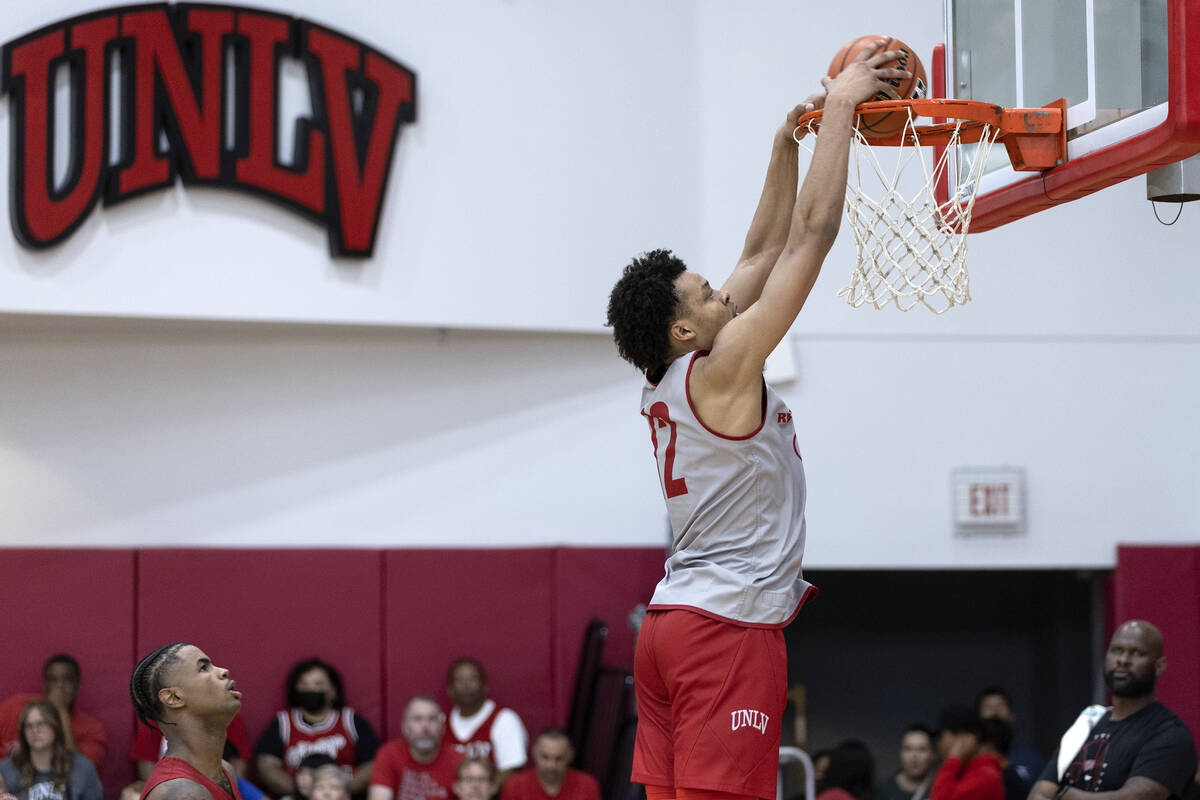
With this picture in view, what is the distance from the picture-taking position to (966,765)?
766 cm

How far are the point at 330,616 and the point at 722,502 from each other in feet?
20.9

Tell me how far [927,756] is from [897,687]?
2620 mm

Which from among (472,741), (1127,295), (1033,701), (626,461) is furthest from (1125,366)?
(472,741)

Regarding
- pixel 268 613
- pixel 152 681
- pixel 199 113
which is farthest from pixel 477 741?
pixel 152 681

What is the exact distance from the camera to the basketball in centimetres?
432

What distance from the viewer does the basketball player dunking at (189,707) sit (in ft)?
12.8

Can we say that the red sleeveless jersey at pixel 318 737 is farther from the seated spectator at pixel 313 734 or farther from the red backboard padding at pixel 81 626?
the red backboard padding at pixel 81 626

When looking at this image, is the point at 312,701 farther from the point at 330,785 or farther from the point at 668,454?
the point at 668,454

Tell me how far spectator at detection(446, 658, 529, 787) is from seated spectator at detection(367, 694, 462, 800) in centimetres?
30

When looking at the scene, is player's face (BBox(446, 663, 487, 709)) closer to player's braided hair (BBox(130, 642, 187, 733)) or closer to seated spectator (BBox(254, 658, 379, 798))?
seated spectator (BBox(254, 658, 379, 798))

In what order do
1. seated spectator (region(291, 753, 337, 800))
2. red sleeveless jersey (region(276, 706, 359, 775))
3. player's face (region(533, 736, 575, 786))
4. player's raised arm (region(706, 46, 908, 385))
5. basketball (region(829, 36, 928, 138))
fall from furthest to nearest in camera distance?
1. red sleeveless jersey (region(276, 706, 359, 775))
2. player's face (region(533, 736, 575, 786))
3. seated spectator (region(291, 753, 337, 800))
4. basketball (region(829, 36, 928, 138))
5. player's raised arm (region(706, 46, 908, 385))

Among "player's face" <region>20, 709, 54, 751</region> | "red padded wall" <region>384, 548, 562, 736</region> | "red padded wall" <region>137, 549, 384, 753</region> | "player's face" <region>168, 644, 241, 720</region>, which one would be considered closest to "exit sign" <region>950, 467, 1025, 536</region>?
"red padded wall" <region>384, 548, 562, 736</region>

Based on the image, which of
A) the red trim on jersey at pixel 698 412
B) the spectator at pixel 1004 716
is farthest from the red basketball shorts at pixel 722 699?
the spectator at pixel 1004 716

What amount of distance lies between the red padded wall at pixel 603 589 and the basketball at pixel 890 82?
568cm
